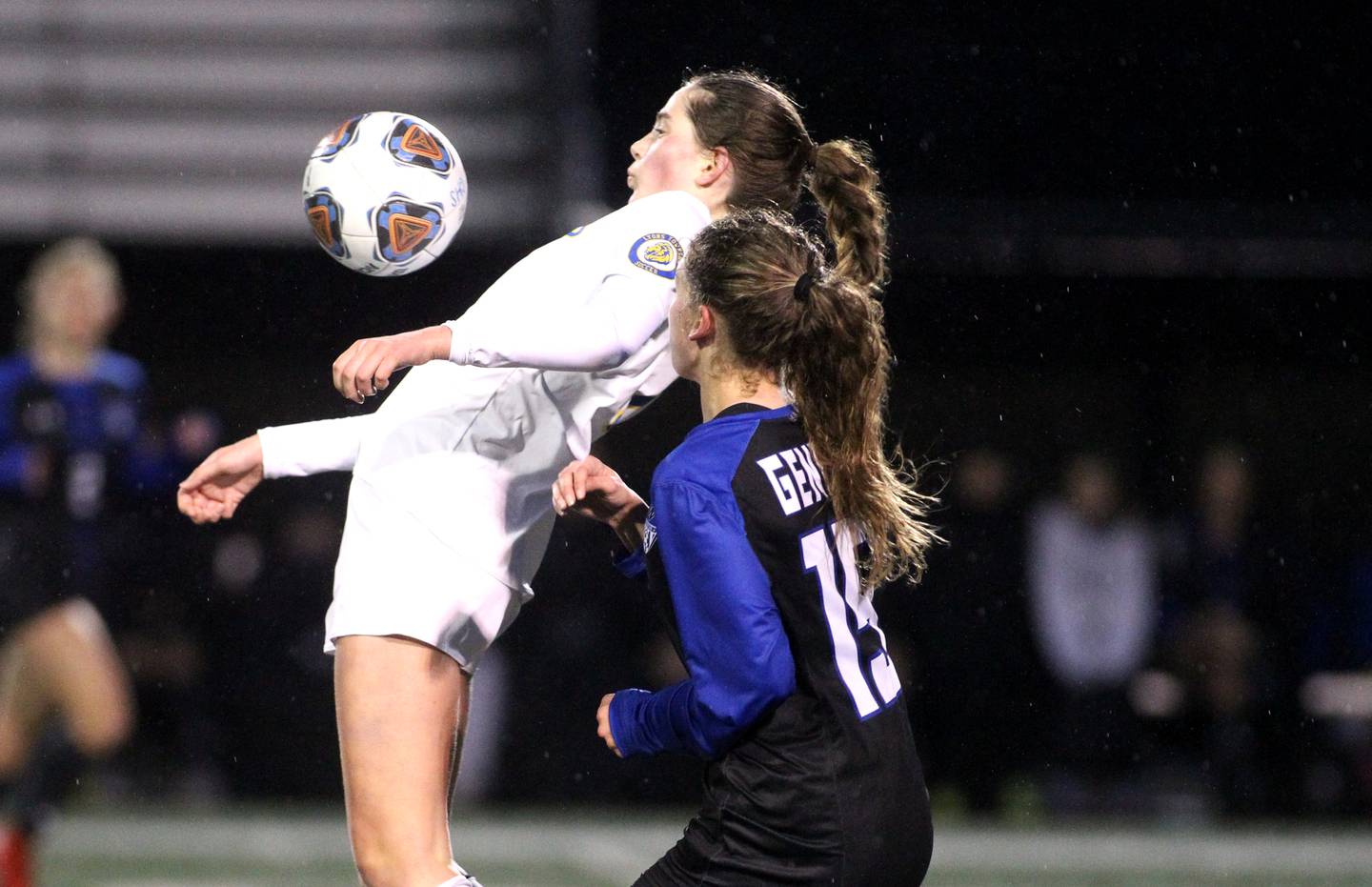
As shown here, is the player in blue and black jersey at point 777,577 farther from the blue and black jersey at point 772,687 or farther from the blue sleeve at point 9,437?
the blue sleeve at point 9,437

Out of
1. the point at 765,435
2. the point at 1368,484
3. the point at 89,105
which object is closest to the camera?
the point at 765,435

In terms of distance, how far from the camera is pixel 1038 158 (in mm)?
8570

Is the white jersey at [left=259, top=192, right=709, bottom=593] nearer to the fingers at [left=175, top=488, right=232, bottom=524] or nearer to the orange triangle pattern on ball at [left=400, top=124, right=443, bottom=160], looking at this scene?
the fingers at [left=175, top=488, right=232, bottom=524]

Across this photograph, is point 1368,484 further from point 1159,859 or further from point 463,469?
point 463,469

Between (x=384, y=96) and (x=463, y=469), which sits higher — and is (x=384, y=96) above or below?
above

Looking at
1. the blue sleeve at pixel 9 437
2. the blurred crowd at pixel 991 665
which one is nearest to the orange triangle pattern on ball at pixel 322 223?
the blue sleeve at pixel 9 437

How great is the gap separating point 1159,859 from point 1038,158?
11.7ft

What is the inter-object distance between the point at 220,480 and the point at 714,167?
1022 millimetres

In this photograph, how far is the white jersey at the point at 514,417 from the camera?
2.85m

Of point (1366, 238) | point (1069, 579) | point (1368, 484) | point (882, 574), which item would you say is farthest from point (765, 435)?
point (1368, 484)

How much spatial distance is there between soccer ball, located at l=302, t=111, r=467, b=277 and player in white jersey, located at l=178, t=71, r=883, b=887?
279 mm

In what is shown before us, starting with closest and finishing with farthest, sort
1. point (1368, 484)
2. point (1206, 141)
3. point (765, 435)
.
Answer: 1. point (765, 435)
2. point (1206, 141)
3. point (1368, 484)

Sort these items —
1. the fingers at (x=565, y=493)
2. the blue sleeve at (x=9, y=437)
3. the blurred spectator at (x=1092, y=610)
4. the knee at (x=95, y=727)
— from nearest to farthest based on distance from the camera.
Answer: the fingers at (x=565, y=493)
the knee at (x=95, y=727)
the blue sleeve at (x=9, y=437)
the blurred spectator at (x=1092, y=610)

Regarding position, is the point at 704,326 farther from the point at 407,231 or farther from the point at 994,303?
the point at 994,303
